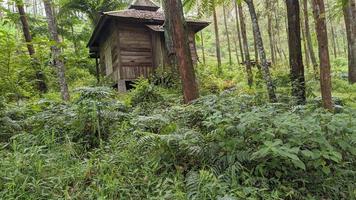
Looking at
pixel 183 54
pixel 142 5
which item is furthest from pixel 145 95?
pixel 142 5

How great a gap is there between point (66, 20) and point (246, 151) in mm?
20588

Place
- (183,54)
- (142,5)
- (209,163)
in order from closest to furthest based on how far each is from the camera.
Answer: (209,163) < (183,54) < (142,5)

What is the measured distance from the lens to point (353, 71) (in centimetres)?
1384

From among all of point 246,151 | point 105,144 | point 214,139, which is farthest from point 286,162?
point 105,144

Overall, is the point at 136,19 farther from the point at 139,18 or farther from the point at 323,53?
the point at 323,53

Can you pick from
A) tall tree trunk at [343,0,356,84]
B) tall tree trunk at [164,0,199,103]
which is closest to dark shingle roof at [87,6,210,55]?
tall tree trunk at [343,0,356,84]

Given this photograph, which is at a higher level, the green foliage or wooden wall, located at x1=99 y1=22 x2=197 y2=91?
wooden wall, located at x1=99 y1=22 x2=197 y2=91

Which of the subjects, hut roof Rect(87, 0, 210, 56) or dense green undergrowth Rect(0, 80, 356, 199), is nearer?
dense green undergrowth Rect(0, 80, 356, 199)

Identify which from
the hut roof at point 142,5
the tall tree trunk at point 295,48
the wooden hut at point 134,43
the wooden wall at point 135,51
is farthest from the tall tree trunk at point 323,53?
the hut roof at point 142,5

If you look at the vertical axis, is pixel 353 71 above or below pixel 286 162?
above

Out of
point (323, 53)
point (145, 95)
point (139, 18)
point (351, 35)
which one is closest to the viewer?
point (323, 53)

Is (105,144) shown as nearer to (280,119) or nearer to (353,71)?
(280,119)

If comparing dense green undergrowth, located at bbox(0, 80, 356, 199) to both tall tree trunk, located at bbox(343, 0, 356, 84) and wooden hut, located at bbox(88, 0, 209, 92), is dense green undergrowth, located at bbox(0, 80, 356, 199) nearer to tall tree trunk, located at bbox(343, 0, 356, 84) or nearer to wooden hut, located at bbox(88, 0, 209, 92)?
wooden hut, located at bbox(88, 0, 209, 92)

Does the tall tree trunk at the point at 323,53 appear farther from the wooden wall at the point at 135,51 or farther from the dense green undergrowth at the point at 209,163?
the wooden wall at the point at 135,51
